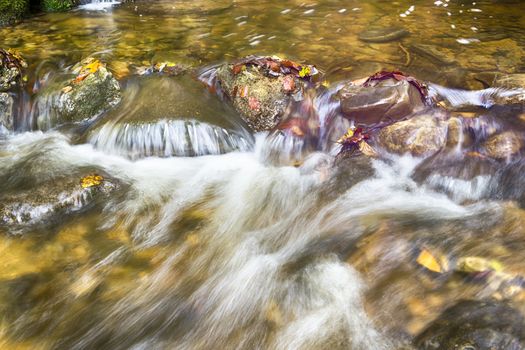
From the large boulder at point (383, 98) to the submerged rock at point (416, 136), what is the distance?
0.59ft

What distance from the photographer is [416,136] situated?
16.3ft

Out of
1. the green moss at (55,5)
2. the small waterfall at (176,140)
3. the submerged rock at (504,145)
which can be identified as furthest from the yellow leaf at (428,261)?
the green moss at (55,5)

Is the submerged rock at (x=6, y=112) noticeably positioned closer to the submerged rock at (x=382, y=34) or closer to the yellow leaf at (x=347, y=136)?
the yellow leaf at (x=347, y=136)

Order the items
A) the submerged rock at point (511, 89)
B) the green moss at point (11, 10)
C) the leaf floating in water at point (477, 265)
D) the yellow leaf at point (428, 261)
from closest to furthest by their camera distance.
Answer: the leaf floating in water at point (477, 265) < the yellow leaf at point (428, 261) < the submerged rock at point (511, 89) < the green moss at point (11, 10)

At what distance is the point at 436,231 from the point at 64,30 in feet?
26.6

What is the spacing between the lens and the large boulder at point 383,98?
524cm

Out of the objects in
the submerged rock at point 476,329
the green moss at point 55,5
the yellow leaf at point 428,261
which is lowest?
the yellow leaf at point 428,261

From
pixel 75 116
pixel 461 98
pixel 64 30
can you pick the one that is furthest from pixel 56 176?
pixel 461 98

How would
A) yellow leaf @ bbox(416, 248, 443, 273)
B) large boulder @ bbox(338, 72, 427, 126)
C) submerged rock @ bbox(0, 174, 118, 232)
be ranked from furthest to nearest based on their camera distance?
large boulder @ bbox(338, 72, 427, 126)
submerged rock @ bbox(0, 174, 118, 232)
yellow leaf @ bbox(416, 248, 443, 273)

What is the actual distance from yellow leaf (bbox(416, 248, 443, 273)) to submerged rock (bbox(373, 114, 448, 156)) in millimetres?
1627

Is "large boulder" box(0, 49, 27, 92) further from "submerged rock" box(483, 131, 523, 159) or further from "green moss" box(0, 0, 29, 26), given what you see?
"submerged rock" box(483, 131, 523, 159)

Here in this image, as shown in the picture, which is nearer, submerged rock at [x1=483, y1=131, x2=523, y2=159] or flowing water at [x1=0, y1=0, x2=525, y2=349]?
flowing water at [x1=0, y1=0, x2=525, y2=349]

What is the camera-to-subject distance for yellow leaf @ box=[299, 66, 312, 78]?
6.07m

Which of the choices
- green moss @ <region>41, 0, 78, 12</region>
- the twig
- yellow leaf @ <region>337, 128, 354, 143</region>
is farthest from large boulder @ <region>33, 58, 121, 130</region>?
the twig
